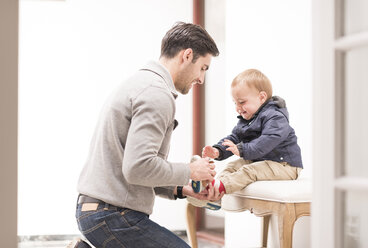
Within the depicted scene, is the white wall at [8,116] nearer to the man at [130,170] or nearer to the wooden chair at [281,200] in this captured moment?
the man at [130,170]

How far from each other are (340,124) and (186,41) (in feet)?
2.61

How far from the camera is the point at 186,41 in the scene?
1.85 meters

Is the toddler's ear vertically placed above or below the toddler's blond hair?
below

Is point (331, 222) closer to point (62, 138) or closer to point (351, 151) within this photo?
point (351, 151)

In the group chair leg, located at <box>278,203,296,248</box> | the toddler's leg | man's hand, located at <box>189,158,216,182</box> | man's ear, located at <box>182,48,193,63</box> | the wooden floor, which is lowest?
the wooden floor

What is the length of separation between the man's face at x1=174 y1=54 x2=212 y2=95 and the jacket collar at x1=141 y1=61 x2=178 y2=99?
0.10 m

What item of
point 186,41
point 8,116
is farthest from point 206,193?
point 8,116

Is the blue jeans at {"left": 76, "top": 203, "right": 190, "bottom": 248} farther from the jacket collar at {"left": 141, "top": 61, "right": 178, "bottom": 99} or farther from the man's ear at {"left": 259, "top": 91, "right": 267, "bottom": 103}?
the man's ear at {"left": 259, "top": 91, "right": 267, "bottom": 103}

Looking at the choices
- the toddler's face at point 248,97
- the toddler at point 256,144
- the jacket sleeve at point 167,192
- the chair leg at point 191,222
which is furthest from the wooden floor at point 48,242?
the jacket sleeve at point 167,192

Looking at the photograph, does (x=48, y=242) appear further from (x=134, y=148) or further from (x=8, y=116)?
(x=8, y=116)

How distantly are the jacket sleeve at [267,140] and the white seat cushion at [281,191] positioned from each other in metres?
0.15

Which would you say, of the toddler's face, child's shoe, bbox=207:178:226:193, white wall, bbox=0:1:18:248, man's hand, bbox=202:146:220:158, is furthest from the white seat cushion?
white wall, bbox=0:1:18:248

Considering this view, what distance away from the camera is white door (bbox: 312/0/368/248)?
1.19 metres

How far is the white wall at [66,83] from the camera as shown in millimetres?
3795
